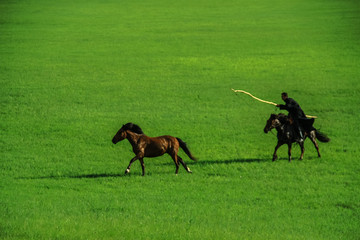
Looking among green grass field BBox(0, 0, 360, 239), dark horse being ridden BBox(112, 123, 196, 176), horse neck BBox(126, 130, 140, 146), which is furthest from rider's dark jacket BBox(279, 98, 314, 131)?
horse neck BBox(126, 130, 140, 146)

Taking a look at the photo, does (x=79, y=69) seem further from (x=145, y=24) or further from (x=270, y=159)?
(x=270, y=159)

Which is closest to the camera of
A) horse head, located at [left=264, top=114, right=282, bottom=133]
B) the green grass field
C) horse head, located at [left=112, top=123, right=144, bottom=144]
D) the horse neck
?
the green grass field

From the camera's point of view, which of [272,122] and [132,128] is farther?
[272,122]

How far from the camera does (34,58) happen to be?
39.0 meters

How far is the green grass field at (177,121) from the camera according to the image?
1307 cm

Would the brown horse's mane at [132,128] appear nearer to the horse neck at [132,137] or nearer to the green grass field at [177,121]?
the horse neck at [132,137]

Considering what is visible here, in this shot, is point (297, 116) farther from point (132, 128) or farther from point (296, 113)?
point (132, 128)

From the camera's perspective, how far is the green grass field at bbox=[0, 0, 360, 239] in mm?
13070

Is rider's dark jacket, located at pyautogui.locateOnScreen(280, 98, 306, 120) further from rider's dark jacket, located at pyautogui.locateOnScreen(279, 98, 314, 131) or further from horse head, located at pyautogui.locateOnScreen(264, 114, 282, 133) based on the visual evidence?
horse head, located at pyautogui.locateOnScreen(264, 114, 282, 133)

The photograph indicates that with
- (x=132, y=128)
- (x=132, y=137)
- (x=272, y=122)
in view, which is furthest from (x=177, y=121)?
(x=132, y=137)

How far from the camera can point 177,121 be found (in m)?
23.6

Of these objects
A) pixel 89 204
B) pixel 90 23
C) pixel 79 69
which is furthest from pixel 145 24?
pixel 89 204

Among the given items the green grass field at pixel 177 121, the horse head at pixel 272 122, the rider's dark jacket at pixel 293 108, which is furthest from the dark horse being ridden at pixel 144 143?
the rider's dark jacket at pixel 293 108

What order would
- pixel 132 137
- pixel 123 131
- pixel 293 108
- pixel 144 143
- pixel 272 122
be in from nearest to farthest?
1. pixel 123 131
2. pixel 132 137
3. pixel 144 143
4. pixel 272 122
5. pixel 293 108
